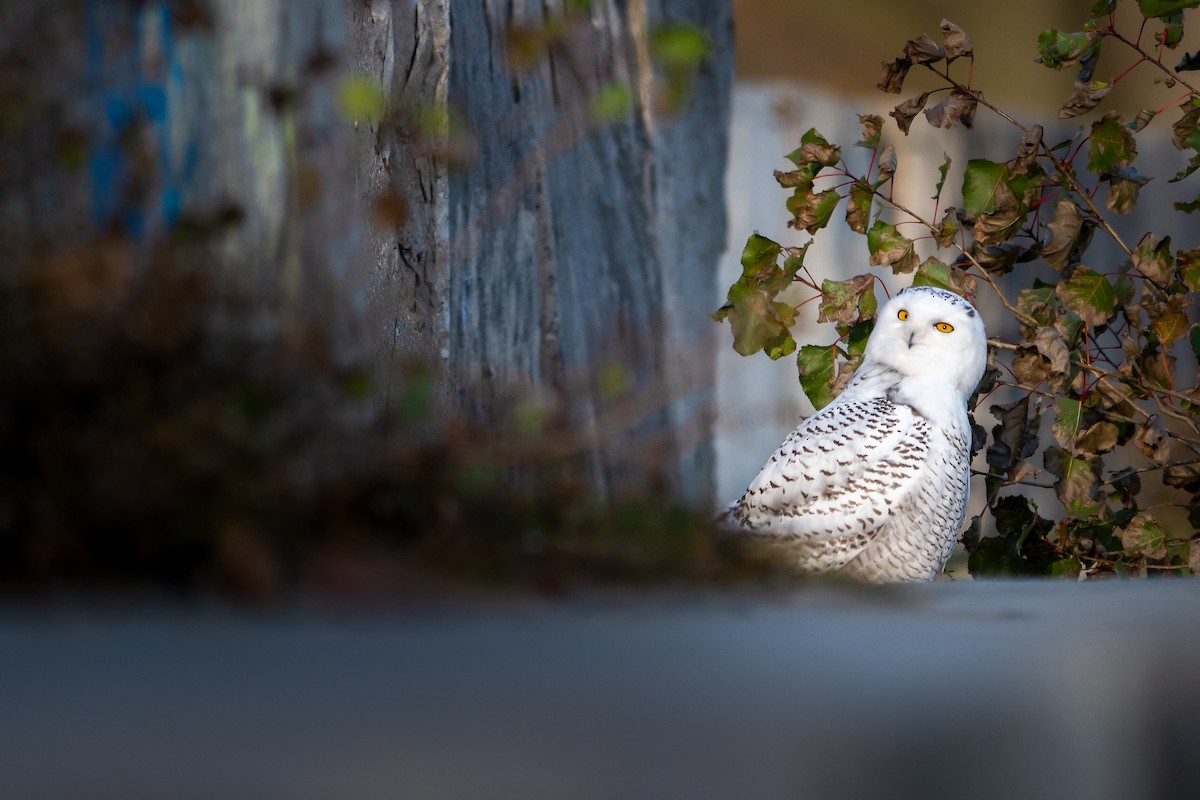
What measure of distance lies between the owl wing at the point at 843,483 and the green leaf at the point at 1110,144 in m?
1.03

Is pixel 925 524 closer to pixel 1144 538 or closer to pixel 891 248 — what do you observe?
pixel 1144 538

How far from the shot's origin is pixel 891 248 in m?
4.09

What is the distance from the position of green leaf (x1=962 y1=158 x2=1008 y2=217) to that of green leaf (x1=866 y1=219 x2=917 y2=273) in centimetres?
23

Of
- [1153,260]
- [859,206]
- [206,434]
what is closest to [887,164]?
[859,206]

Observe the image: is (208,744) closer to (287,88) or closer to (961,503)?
(287,88)

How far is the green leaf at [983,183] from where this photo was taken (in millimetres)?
3979

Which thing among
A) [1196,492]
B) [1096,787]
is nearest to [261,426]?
[1096,787]

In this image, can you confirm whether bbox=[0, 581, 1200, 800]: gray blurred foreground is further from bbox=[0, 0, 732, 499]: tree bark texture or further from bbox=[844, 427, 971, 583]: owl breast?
bbox=[844, 427, 971, 583]: owl breast

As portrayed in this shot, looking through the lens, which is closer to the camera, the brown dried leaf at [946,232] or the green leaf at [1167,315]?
the green leaf at [1167,315]

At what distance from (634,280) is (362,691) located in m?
3.53

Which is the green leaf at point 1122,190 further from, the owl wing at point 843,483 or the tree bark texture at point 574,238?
the tree bark texture at point 574,238

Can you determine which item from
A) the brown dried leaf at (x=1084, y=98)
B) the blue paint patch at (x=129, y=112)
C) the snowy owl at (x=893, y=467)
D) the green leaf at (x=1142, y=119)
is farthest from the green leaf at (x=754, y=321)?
the blue paint patch at (x=129, y=112)

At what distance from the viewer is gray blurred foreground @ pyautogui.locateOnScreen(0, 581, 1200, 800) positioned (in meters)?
1.12

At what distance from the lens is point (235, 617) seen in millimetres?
1402
